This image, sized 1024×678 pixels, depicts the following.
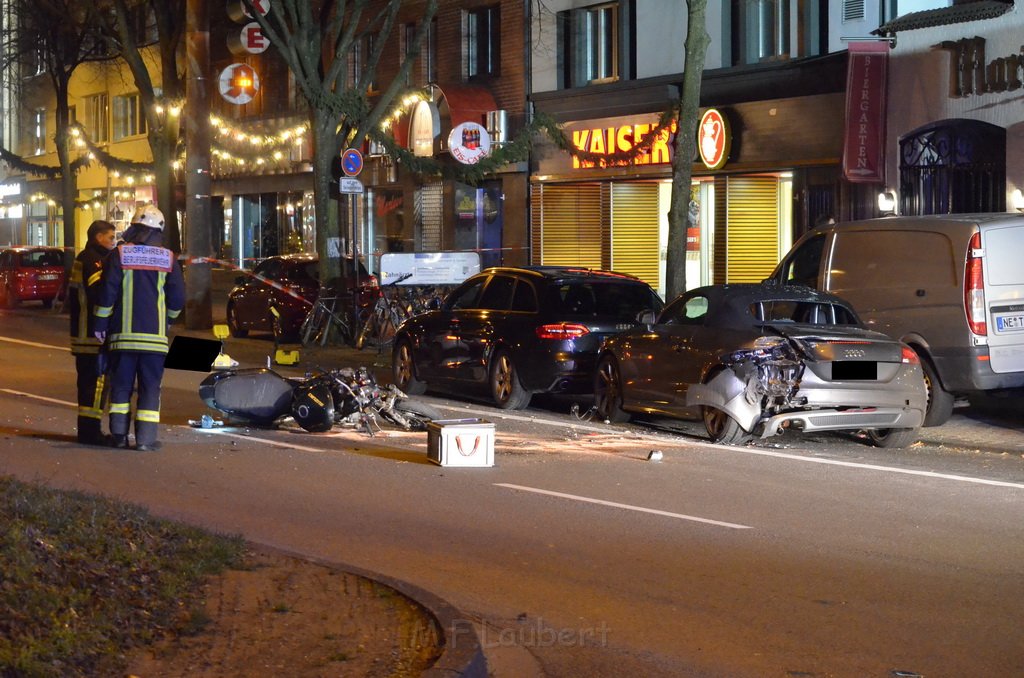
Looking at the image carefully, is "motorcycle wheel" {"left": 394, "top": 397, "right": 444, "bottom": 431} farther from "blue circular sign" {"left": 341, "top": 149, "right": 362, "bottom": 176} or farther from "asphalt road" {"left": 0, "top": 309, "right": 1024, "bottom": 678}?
"blue circular sign" {"left": 341, "top": 149, "right": 362, "bottom": 176}

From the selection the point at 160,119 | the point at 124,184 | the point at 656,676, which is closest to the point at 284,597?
the point at 656,676

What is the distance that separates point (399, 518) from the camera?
944 centimetres

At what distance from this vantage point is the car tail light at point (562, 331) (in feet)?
49.1

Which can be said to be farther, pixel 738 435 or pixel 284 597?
pixel 738 435

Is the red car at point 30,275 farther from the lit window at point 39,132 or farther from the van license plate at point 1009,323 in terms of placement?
the van license plate at point 1009,323

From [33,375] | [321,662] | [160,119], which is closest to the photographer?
[321,662]

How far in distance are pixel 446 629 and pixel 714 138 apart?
793 inches

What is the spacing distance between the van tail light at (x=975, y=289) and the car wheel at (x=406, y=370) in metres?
6.51

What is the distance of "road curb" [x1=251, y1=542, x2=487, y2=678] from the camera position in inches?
223

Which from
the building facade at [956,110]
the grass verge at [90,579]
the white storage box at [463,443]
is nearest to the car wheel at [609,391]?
the white storage box at [463,443]

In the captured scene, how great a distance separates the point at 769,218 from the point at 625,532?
1700cm

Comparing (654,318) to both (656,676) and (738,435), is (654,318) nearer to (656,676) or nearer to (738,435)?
(738,435)

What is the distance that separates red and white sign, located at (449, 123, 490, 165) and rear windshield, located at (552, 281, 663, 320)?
12.7 meters

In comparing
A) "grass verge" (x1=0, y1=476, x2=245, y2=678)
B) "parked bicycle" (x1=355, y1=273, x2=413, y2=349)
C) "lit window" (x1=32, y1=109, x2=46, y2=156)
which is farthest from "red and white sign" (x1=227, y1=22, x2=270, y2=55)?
"grass verge" (x1=0, y1=476, x2=245, y2=678)
